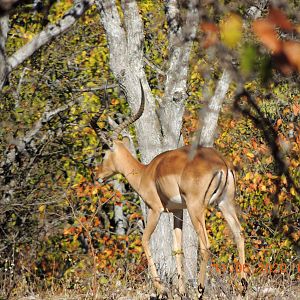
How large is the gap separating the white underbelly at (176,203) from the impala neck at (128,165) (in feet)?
2.58

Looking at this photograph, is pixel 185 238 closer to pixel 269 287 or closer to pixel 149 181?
pixel 149 181

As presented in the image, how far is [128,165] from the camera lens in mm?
10016

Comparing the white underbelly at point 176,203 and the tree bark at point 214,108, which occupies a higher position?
the tree bark at point 214,108

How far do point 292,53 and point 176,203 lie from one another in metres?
6.47

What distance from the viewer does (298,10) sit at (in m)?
3.78

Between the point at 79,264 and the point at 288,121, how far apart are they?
140 inches

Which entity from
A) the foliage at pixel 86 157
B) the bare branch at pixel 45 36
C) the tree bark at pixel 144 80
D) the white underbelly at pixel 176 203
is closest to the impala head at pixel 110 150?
the foliage at pixel 86 157

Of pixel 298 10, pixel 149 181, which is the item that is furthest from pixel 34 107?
pixel 298 10

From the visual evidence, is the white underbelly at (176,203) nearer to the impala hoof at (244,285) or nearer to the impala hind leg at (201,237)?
the impala hind leg at (201,237)

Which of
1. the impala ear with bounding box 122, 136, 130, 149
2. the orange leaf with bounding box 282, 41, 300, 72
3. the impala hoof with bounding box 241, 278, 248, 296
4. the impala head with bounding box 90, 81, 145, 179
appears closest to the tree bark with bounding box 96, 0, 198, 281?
the impala head with bounding box 90, 81, 145, 179

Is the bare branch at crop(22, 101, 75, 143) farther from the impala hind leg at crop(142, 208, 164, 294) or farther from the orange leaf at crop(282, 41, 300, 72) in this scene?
the orange leaf at crop(282, 41, 300, 72)

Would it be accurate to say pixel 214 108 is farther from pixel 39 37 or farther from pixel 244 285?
pixel 39 37

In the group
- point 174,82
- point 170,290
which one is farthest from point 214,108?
point 170,290

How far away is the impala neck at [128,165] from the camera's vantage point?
9711 millimetres
